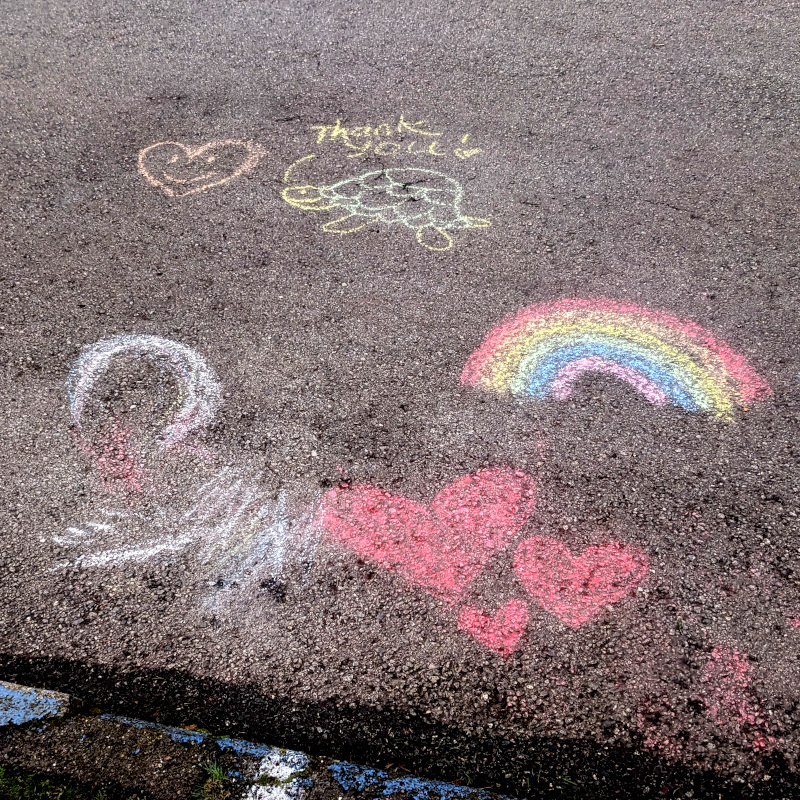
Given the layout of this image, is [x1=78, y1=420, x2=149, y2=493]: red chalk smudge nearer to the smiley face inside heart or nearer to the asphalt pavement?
the asphalt pavement

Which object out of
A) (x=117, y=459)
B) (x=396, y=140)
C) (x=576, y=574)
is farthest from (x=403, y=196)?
(x=576, y=574)

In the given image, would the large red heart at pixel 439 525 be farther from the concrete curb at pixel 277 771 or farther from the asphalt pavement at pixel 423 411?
the concrete curb at pixel 277 771

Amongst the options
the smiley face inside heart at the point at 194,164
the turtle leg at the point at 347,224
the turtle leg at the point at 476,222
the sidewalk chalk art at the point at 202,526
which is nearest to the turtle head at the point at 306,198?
the turtle leg at the point at 347,224

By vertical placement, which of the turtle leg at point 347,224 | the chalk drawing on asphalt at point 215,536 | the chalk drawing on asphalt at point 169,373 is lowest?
the chalk drawing on asphalt at point 215,536

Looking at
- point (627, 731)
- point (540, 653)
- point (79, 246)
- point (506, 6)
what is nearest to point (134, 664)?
point (540, 653)

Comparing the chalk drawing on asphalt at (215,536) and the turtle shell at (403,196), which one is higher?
the turtle shell at (403,196)

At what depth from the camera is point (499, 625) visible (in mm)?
2283

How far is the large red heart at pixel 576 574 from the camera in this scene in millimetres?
2326

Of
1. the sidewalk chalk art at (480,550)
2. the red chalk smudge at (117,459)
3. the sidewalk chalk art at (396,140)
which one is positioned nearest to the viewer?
the sidewalk chalk art at (480,550)

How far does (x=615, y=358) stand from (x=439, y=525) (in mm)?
1213

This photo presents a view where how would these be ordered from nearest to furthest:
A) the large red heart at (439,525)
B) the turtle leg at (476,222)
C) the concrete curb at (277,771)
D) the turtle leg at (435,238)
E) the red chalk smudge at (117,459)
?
the concrete curb at (277,771), the large red heart at (439,525), the red chalk smudge at (117,459), the turtle leg at (435,238), the turtle leg at (476,222)

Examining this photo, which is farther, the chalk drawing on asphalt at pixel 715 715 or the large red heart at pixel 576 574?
the large red heart at pixel 576 574

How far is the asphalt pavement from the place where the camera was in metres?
2.14

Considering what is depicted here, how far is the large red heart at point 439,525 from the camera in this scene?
245cm
